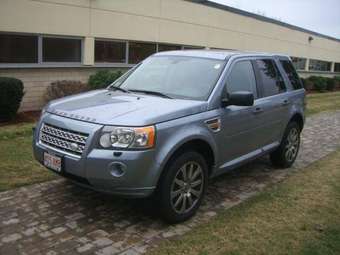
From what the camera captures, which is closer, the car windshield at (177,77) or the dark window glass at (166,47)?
the car windshield at (177,77)

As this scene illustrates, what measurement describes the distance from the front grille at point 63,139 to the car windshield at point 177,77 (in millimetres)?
1267

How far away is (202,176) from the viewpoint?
505 centimetres

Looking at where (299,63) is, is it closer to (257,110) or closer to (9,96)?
(9,96)

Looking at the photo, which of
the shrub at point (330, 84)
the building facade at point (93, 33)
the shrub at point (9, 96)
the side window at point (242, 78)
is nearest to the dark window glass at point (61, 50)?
the building facade at point (93, 33)

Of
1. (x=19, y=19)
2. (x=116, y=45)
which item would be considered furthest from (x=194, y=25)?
(x=19, y=19)

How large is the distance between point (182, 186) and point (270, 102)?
2352 mm

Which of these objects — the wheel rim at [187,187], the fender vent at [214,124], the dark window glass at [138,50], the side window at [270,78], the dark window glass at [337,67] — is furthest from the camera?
the dark window glass at [337,67]

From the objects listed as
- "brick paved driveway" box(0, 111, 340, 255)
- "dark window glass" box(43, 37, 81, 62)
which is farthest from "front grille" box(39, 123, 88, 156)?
"dark window glass" box(43, 37, 81, 62)

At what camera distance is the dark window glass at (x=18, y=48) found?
11.4m

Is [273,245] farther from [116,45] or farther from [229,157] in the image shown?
[116,45]

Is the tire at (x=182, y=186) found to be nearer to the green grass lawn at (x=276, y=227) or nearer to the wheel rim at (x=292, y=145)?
the green grass lawn at (x=276, y=227)

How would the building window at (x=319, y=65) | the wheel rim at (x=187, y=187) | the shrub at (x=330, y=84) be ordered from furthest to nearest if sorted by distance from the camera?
the building window at (x=319, y=65)
the shrub at (x=330, y=84)
the wheel rim at (x=187, y=187)

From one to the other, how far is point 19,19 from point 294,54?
71.6 feet

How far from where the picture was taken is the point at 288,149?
7.38 metres
